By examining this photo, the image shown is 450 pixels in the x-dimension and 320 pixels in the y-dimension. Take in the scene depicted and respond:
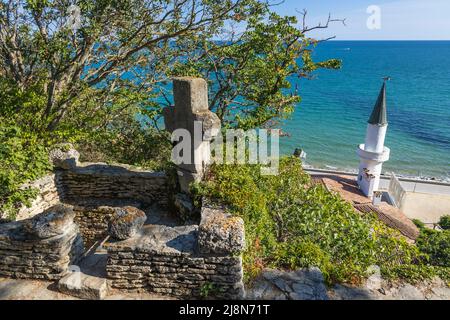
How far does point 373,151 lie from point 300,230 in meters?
18.2

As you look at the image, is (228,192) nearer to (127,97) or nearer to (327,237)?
(327,237)

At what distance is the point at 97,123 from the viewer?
9.77 m

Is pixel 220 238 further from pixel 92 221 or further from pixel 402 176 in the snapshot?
pixel 402 176

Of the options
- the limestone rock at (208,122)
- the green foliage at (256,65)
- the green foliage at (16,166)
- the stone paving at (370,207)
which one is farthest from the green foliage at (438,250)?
the green foliage at (16,166)

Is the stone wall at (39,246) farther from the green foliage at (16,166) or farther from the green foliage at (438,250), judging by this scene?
the green foliage at (438,250)

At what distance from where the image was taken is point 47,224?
4254 millimetres

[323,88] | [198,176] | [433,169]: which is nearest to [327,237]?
[198,176]

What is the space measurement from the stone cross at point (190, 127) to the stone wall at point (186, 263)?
211cm

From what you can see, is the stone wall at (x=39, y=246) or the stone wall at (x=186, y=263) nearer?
the stone wall at (x=186, y=263)

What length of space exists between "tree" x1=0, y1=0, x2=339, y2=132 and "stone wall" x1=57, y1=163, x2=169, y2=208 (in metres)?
1.78

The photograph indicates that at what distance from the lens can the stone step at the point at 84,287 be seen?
4246 mm

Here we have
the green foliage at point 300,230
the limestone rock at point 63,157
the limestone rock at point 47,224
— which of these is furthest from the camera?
the limestone rock at point 63,157

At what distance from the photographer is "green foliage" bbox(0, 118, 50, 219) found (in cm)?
567

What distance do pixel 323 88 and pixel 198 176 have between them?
74.1m
